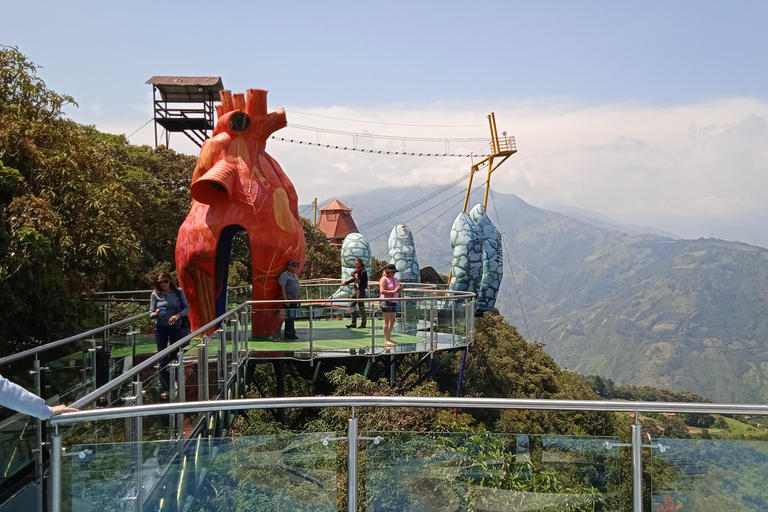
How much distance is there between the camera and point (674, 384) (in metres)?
199

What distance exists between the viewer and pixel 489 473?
3.55 metres

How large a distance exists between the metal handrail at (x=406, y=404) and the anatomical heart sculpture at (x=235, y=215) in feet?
33.2

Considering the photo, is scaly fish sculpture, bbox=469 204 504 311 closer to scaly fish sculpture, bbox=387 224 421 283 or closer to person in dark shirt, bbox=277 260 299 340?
scaly fish sculpture, bbox=387 224 421 283

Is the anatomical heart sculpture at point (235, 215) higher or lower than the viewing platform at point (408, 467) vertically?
higher

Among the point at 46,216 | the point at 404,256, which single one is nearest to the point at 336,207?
the point at 404,256

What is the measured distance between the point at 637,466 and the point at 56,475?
2691 millimetres

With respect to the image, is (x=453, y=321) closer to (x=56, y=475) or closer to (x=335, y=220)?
(x=56, y=475)

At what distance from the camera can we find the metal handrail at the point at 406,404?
10.8ft

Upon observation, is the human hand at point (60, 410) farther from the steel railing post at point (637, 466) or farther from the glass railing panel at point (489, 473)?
the steel railing post at point (637, 466)

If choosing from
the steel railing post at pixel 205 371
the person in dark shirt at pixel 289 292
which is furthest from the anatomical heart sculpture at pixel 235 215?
the steel railing post at pixel 205 371

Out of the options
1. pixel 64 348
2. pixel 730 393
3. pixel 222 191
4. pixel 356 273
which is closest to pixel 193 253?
pixel 222 191

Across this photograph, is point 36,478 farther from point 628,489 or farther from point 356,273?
point 356,273

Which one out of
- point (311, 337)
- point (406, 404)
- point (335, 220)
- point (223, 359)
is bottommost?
point (311, 337)

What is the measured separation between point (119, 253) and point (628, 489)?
11.9m
